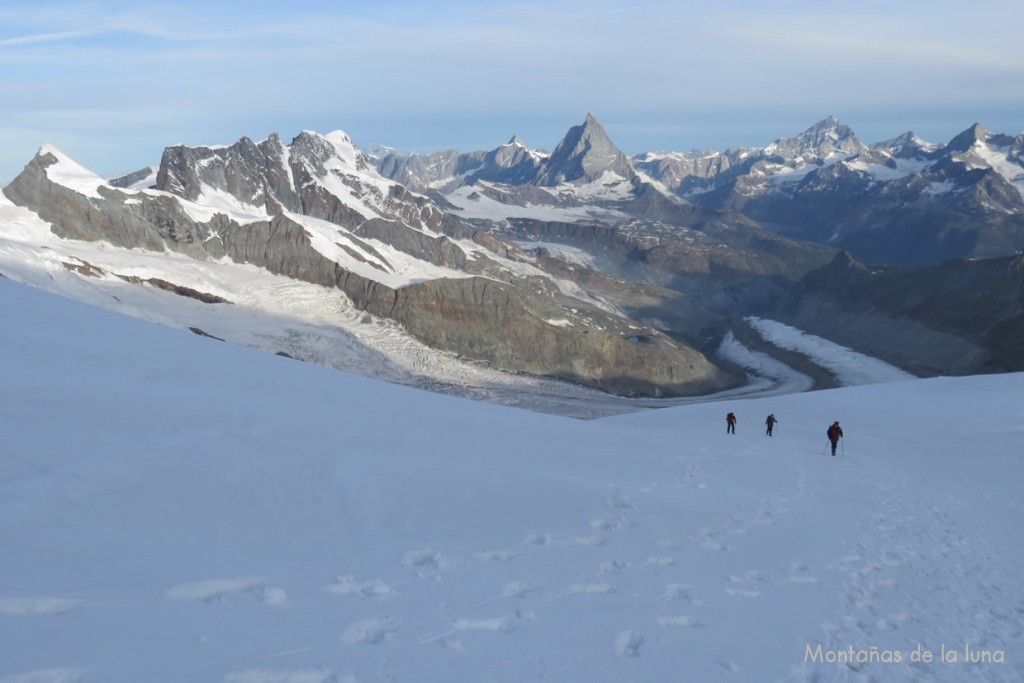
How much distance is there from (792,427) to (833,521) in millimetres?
18243

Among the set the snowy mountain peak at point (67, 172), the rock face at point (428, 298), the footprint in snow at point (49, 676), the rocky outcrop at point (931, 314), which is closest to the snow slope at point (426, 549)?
the footprint in snow at point (49, 676)

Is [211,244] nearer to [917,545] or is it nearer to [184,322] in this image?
[184,322]

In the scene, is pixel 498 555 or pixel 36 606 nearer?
pixel 36 606

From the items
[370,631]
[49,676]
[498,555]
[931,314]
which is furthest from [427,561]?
[931,314]

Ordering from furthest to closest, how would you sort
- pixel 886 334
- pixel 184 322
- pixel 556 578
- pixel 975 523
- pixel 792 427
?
pixel 886 334 < pixel 184 322 < pixel 792 427 < pixel 975 523 < pixel 556 578

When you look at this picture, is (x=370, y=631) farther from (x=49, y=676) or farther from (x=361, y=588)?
(x=49, y=676)

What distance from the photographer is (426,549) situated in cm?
1115

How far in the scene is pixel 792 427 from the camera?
32.3 m

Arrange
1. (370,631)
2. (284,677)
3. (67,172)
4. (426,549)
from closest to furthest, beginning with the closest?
(284,677), (370,631), (426,549), (67,172)

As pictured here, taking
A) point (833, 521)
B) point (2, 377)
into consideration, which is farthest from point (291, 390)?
point (833, 521)

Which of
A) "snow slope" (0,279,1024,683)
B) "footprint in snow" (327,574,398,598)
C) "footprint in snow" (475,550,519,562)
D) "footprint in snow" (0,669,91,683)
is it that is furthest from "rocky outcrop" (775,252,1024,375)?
"footprint in snow" (0,669,91,683)

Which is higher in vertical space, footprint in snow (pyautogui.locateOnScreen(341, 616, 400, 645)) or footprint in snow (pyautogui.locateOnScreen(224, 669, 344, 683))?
footprint in snow (pyautogui.locateOnScreen(341, 616, 400, 645))

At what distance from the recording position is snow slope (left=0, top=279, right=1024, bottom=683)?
27.0 ft

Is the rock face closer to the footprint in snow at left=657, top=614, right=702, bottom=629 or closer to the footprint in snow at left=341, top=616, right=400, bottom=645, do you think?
the footprint in snow at left=657, top=614, right=702, bottom=629
